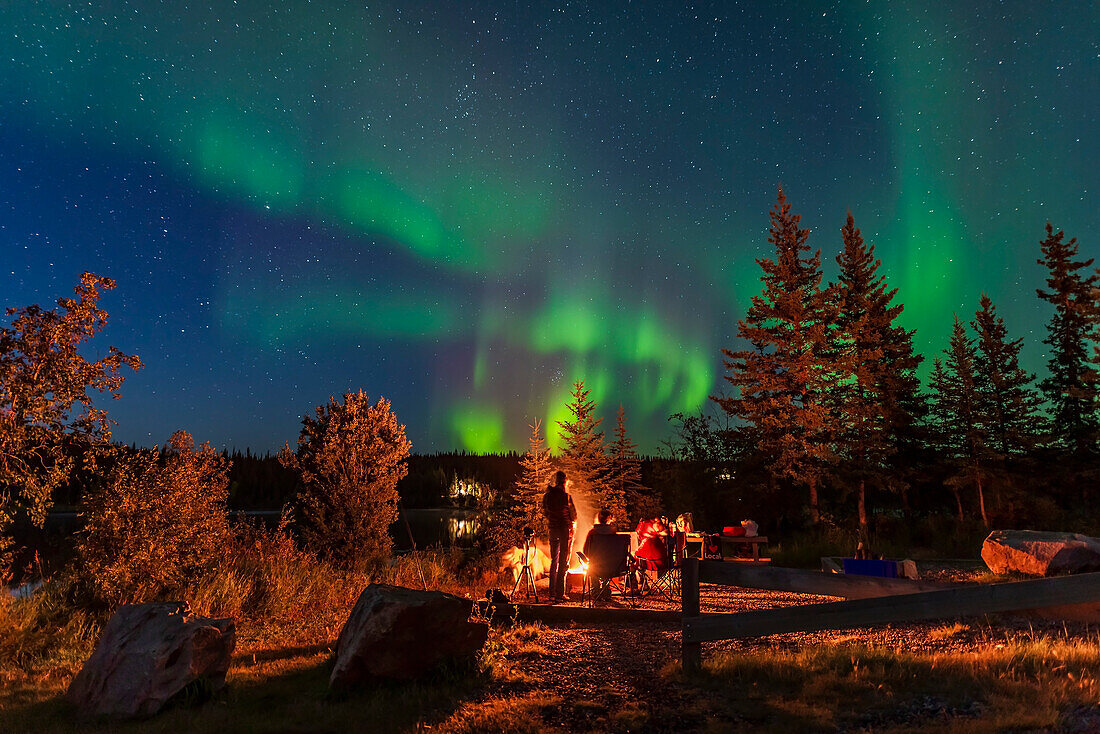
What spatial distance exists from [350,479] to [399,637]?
28.1 ft

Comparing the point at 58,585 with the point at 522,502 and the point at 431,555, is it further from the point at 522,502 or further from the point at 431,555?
the point at 522,502

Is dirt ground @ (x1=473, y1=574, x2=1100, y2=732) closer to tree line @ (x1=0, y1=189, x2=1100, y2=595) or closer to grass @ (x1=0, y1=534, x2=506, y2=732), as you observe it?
grass @ (x1=0, y1=534, x2=506, y2=732)

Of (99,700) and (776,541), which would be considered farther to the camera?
(776,541)

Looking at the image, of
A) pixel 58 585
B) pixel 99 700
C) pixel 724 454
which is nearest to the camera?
pixel 99 700

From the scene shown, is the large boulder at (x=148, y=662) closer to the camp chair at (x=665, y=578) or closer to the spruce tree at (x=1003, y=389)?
the camp chair at (x=665, y=578)

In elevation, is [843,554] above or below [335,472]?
below

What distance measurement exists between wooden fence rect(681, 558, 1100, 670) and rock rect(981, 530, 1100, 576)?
5.24m

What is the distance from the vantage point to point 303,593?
30.5 feet

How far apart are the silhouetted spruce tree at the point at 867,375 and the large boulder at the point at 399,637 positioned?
17727mm

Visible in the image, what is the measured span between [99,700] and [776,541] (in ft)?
63.0

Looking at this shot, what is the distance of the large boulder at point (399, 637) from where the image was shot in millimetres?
5188

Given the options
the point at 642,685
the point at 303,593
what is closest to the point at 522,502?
the point at 303,593

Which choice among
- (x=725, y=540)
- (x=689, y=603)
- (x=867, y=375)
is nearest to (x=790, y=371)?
(x=867, y=375)

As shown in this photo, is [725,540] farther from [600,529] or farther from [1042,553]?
[1042,553]
